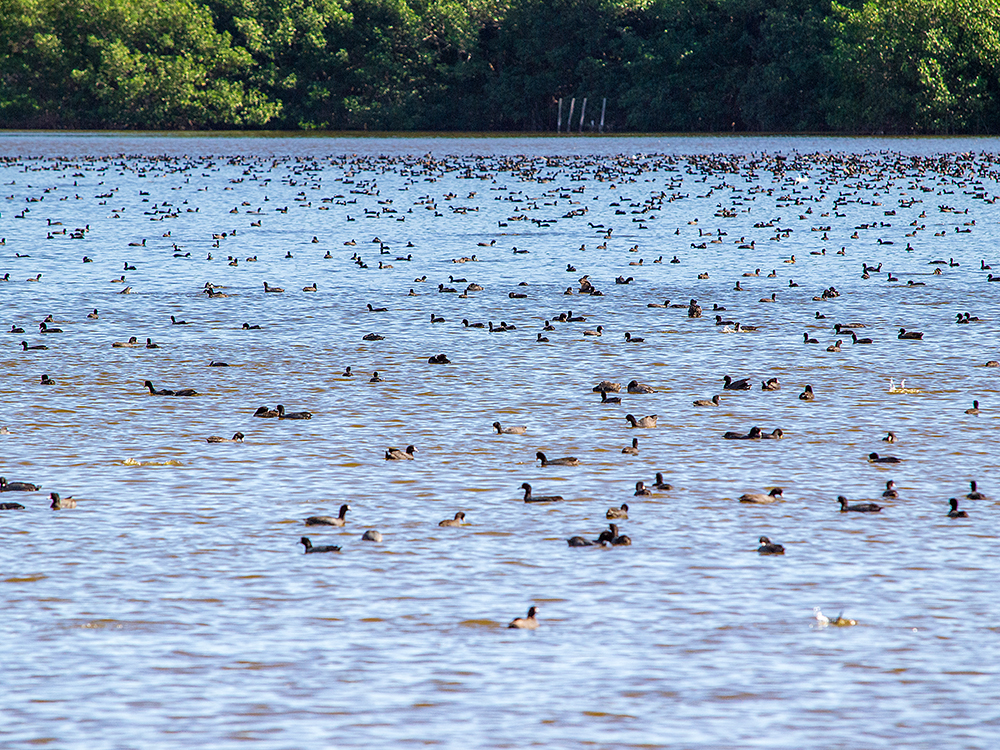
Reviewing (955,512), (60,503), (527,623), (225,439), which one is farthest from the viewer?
(225,439)

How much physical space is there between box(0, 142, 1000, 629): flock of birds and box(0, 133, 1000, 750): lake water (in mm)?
219

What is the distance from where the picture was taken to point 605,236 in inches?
1716

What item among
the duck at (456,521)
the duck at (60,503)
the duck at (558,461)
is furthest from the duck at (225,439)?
the duck at (456,521)

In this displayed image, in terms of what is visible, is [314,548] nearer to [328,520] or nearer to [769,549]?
[328,520]

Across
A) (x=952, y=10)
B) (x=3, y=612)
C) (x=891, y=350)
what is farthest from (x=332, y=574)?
(x=952, y=10)

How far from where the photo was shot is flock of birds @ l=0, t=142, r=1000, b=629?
16.9m

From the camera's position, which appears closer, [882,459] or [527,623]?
[527,623]

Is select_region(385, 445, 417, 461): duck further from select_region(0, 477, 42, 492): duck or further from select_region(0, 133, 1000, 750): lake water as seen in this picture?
select_region(0, 477, 42, 492): duck

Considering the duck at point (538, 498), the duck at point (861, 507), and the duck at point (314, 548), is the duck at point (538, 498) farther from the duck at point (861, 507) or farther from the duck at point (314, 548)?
the duck at point (861, 507)

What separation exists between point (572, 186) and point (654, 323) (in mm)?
42066

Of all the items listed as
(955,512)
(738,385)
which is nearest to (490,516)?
(955,512)

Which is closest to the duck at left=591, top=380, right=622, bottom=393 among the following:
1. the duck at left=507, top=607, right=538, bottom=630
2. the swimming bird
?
the swimming bird

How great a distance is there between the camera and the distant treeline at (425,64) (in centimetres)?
13575

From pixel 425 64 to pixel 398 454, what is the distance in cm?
13736
